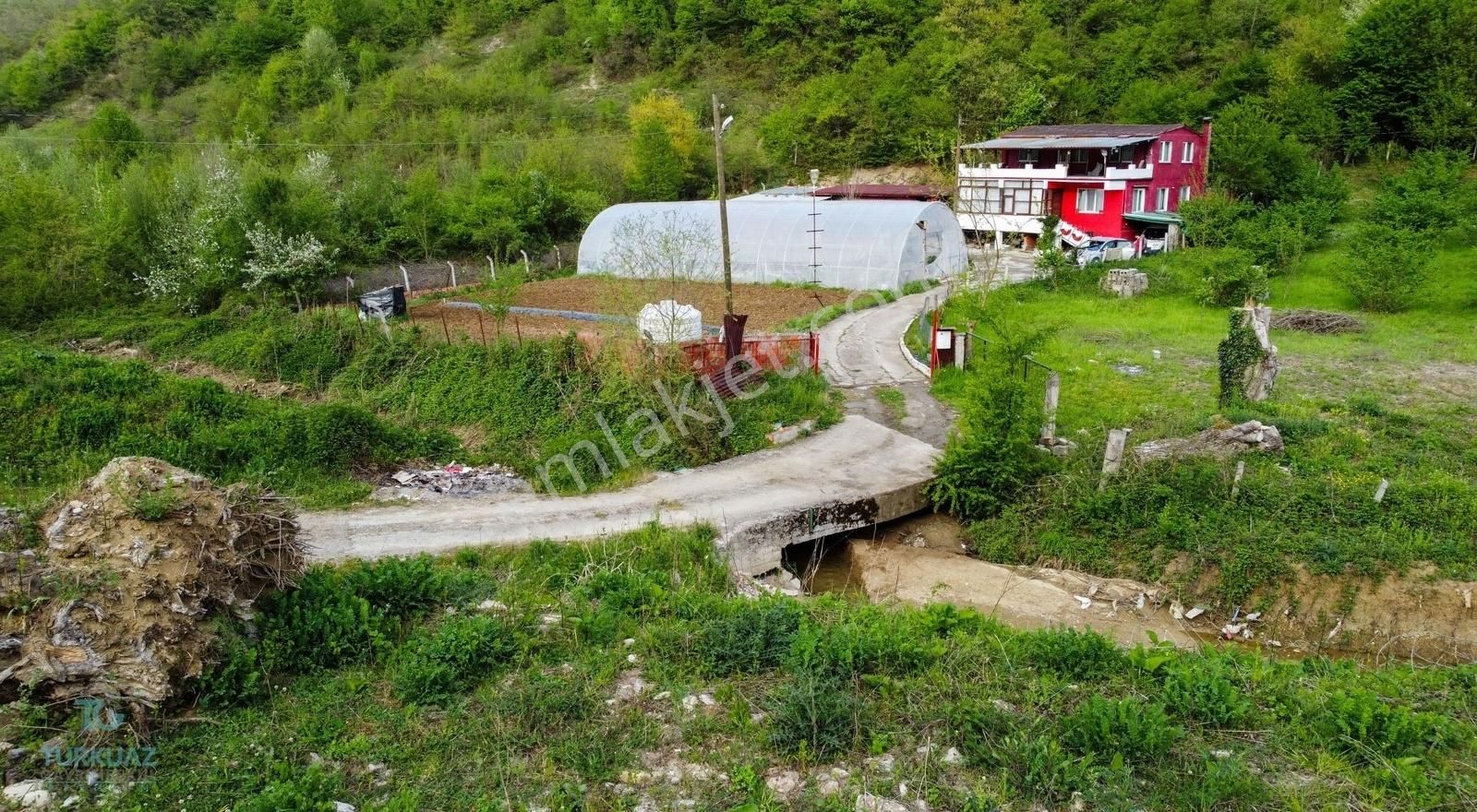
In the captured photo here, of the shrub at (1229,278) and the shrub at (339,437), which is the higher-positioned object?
the shrub at (1229,278)

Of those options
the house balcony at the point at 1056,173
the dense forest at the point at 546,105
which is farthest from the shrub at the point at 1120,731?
the house balcony at the point at 1056,173

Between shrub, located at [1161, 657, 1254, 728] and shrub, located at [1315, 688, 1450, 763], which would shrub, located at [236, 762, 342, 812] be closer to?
shrub, located at [1161, 657, 1254, 728]

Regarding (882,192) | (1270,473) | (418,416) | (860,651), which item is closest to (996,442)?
(1270,473)

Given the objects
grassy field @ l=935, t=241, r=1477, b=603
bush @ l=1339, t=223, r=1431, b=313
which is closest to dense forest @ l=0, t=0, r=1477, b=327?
bush @ l=1339, t=223, r=1431, b=313

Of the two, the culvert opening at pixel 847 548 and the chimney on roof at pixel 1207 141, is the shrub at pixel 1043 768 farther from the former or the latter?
the chimney on roof at pixel 1207 141

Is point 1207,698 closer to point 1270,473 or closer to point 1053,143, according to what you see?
point 1270,473
